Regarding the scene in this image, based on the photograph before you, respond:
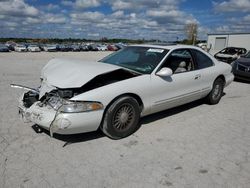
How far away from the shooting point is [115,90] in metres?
3.53

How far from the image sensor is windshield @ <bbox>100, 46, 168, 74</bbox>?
4246 mm

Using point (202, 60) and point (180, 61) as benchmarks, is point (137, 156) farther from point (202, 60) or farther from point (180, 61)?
point (202, 60)

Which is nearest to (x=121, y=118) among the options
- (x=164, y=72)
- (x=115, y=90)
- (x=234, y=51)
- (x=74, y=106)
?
(x=115, y=90)

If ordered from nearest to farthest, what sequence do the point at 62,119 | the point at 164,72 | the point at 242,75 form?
the point at 62,119
the point at 164,72
the point at 242,75

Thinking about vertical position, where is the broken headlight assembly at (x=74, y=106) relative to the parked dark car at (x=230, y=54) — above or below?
below

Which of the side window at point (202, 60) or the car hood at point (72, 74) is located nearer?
the car hood at point (72, 74)

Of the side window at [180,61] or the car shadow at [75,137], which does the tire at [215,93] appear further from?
the car shadow at [75,137]

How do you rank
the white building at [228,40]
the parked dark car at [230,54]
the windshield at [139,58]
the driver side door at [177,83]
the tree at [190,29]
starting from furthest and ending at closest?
the tree at [190,29] → the white building at [228,40] → the parked dark car at [230,54] → the windshield at [139,58] → the driver side door at [177,83]

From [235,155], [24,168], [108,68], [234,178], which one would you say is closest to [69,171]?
[24,168]

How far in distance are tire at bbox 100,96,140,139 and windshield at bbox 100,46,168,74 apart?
70cm

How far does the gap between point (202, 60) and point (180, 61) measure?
26.5 inches

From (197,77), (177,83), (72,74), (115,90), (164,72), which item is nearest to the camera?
(115,90)

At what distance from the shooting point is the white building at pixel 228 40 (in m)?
50.3

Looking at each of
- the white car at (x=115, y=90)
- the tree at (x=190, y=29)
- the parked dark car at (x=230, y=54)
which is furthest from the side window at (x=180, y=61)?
the tree at (x=190, y=29)
